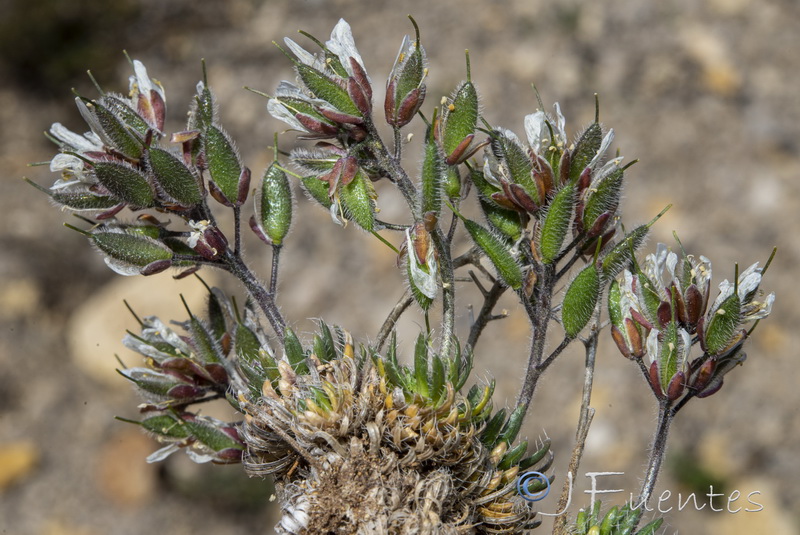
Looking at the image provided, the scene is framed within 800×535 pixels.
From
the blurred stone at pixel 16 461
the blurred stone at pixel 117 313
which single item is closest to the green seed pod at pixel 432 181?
the blurred stone at pixel 117 313

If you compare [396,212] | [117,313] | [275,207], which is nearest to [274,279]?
[275,207]

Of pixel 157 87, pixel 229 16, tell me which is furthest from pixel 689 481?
pixel 229 16

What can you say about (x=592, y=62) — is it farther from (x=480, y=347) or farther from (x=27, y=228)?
(x=27, y=228)

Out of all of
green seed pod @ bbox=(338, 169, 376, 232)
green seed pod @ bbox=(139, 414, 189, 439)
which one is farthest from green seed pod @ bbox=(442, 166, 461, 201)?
green seed pod @ bbox=(139, 414, 189, 439)

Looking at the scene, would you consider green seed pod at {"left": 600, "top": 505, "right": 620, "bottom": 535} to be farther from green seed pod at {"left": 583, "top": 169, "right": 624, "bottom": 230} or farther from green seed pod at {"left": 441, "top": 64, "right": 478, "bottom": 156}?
green seed pod at {"left": 441, "top": 64, "right": 478, "bottom": 156}

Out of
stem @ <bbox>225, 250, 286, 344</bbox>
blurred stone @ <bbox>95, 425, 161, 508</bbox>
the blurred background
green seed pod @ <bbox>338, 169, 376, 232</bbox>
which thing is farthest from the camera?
blurred stone @ <bbox>95, 425, 161, 508</bbox>

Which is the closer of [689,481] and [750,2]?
[689,481]

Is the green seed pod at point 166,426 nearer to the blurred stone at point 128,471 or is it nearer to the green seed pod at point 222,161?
the green seed pod at point 222,161
